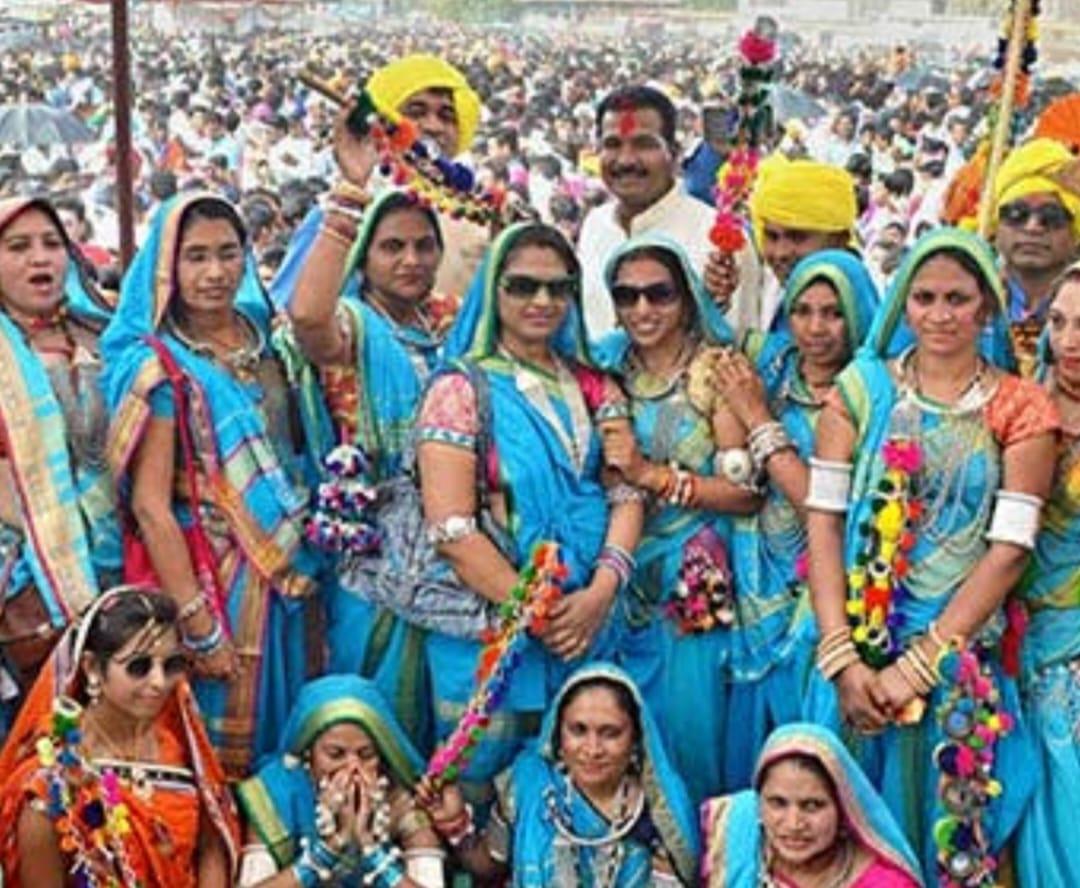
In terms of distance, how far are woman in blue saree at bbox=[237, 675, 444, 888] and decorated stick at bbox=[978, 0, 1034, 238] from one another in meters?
2.04

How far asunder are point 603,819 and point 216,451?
3.80ft

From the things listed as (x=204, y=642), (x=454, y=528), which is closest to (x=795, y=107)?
(x=454, y=528)

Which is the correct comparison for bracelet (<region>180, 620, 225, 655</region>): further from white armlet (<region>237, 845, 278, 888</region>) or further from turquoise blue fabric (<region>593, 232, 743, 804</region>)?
turquoise blue fabric (<region>593, 232, 743, 804</region>)

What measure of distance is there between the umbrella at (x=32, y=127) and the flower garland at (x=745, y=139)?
12.1 m

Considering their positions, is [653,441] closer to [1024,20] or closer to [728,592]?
[728,592]

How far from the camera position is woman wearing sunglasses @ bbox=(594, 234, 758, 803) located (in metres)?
4.21

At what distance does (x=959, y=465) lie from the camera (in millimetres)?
3746

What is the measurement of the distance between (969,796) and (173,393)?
1864 millimetres

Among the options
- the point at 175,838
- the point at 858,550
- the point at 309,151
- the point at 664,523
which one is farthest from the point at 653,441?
the point at 309,151

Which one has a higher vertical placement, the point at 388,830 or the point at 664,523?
the point at 664,523

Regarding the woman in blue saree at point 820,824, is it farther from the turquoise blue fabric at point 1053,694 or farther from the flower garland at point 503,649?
the flower garland at point 503,649

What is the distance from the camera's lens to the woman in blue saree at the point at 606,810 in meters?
4.00

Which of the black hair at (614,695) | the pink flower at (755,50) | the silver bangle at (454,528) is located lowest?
the black hair at (614,695)

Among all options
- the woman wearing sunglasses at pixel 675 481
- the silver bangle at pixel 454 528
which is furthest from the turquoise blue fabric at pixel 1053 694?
the silver bangle at pixel 454 528
